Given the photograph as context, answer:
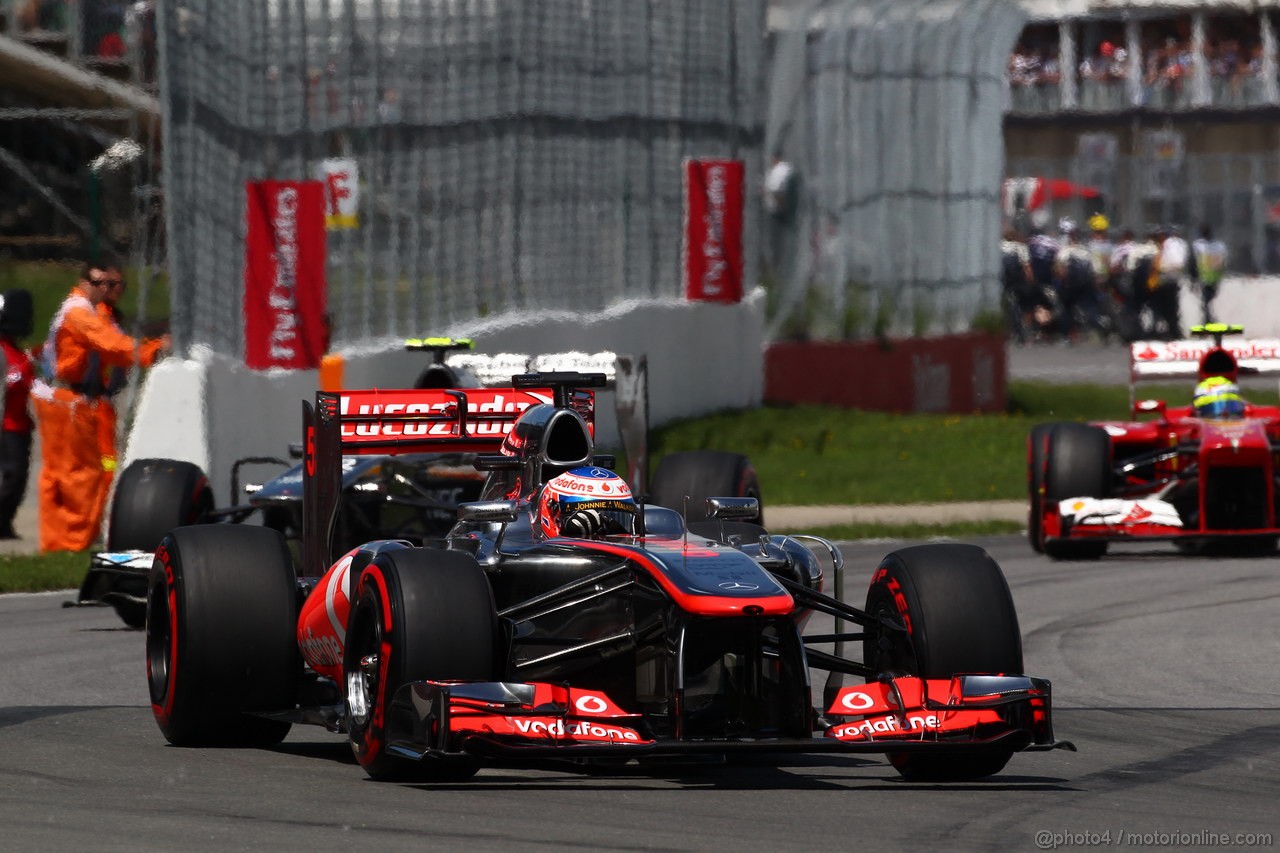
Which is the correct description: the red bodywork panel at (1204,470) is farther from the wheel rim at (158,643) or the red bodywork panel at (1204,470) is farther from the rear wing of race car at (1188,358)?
the wheel rim at (158,643)

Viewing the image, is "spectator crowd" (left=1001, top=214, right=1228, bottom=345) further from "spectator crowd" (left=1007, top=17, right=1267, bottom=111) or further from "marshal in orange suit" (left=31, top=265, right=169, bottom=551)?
"marshal in orange suit" (left=31, top=265, right=169, bottom=551)

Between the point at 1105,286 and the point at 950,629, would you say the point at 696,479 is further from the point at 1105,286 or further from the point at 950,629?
the point at 1105,286

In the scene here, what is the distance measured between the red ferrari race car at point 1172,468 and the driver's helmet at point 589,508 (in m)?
7.65

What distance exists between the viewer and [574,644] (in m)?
7.40

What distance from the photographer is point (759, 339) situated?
25.1 meters

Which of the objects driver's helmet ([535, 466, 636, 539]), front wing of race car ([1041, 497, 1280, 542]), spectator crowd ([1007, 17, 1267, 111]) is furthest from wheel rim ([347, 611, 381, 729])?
spectator crowd ([1007, 17, 1267, 111])

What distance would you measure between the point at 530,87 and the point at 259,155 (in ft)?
16.3

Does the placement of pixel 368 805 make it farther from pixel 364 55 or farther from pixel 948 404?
pixel 948 404

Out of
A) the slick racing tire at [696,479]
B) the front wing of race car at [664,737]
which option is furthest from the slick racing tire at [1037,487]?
the front wing of race car at [664,737]

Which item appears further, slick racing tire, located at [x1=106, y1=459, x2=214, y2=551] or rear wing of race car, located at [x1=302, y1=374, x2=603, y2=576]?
slick racing tire, located at [x1=106, y1=459, x2=214, y2=551]

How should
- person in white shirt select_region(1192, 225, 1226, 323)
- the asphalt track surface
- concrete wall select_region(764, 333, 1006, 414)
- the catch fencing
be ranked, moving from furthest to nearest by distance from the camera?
person in white shirt select_region(1192, 225, 1226, 323), the catch fencing, concrete wall select_region(764, 333, 1006, 414), the asphalt track surface

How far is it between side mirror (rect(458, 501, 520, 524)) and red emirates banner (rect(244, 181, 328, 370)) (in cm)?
857

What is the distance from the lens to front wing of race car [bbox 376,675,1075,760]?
679 cm

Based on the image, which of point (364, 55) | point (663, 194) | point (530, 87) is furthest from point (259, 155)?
point (663, 194)
